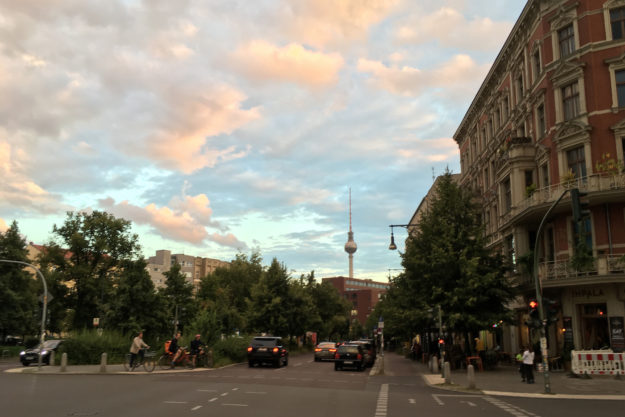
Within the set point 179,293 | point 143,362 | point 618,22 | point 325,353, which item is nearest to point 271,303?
point 325,353

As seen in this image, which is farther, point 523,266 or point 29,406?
point 523,266

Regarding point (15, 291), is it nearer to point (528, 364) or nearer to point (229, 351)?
point (229, 351)

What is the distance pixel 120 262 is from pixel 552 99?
4909 cm

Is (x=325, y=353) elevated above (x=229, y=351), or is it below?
below

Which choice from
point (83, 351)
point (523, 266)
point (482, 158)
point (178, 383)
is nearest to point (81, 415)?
point (178, 383)

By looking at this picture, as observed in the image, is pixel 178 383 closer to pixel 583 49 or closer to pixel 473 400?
pixel 473 400

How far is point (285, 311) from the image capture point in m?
55.9

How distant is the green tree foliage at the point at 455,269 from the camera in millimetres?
30797

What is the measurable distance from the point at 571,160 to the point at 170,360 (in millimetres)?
23516

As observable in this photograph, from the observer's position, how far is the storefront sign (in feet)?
85.0

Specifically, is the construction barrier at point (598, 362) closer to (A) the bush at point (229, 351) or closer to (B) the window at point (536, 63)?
(B) the window at point (536, 63)

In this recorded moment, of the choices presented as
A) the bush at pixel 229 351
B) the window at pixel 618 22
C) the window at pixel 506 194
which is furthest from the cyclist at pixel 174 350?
the window at pixel 618 22

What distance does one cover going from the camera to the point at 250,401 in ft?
47.1

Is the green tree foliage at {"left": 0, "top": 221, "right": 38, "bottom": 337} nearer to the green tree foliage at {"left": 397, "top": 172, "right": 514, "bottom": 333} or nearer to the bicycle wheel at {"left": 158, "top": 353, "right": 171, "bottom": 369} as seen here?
the bicycle wheel at {"left": 158, "top": 353, "right": 171, "bottom": 369}
